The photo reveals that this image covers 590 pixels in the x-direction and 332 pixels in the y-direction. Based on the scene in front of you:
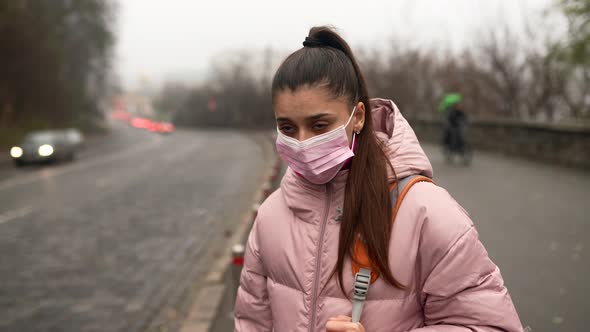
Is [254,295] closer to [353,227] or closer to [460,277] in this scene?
[353,227]

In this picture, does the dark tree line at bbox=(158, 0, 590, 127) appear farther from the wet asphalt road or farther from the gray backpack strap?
the gray backpack strap

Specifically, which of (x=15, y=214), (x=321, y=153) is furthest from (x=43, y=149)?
(x=321, y=153)

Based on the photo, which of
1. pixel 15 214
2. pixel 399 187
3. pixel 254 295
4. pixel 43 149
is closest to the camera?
pixel 399 187

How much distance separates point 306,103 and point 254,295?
723 mm

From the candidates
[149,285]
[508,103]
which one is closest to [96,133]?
[508,103]

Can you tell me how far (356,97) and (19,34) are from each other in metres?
31.5

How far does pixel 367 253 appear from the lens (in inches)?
60.6

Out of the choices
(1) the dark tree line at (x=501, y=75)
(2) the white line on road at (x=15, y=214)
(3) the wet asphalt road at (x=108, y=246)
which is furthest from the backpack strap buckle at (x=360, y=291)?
(1) the dark tree line at (x=501, y=75)

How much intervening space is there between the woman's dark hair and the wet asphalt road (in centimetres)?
386

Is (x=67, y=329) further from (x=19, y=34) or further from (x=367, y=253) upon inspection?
(x=19, y=34)

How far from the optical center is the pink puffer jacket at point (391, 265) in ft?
4.75

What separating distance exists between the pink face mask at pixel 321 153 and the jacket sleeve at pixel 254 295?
0.31 m

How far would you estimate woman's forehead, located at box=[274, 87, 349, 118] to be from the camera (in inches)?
61.5

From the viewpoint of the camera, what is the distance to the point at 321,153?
5.31ft
